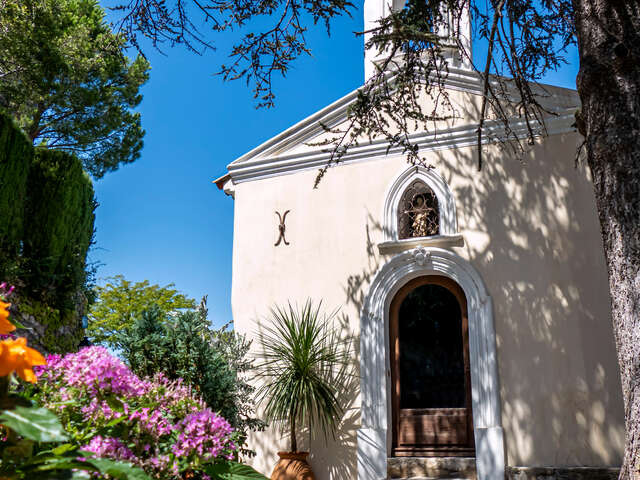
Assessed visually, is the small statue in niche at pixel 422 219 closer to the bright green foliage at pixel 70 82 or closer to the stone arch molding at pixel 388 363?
the stone arch molding at pixel 388 363

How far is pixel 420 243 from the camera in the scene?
23.6 feet

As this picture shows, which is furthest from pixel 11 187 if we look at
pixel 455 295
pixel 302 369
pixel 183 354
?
pixel 455 295

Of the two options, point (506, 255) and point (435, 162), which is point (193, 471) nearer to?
point (506, 255)

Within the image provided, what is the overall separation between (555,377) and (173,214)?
46.6 ft

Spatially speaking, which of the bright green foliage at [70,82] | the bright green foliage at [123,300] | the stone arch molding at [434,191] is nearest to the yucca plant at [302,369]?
the stone arch molding at [434,191]

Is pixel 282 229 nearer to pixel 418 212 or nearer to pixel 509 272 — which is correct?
pixel 418 212

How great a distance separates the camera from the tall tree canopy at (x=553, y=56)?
13.4ft

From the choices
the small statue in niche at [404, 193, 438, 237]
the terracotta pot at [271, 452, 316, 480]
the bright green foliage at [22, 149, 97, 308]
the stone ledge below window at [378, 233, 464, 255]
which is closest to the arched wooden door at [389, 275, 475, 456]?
the stone ledge below window at [378, 233, 464, 255]

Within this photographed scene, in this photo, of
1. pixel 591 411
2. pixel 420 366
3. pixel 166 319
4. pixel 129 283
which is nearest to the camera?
pixel 166 319

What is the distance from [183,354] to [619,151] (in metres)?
4.06

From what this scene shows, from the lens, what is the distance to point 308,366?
688cm

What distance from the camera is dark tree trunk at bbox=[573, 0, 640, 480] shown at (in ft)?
13.1

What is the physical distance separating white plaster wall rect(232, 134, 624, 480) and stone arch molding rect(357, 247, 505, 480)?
0.44 ft

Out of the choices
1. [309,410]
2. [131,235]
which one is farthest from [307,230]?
[131,235]
